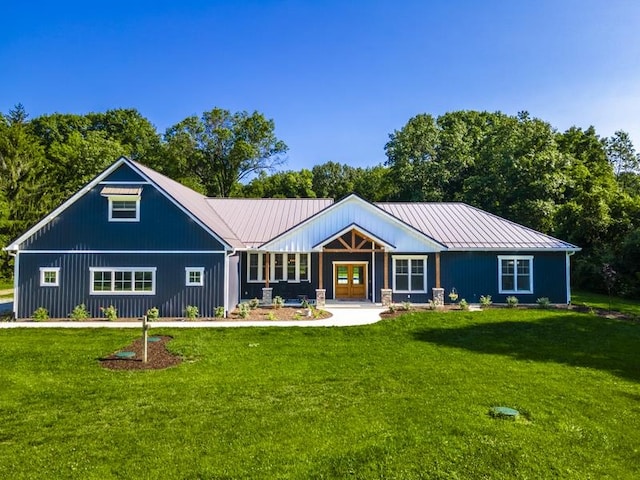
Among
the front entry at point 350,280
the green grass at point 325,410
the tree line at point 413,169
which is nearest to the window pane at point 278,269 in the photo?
the front entry at point 350,280

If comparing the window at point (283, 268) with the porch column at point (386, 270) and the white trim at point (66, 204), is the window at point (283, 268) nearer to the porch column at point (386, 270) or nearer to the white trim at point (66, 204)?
the porch column at point (386, 270)

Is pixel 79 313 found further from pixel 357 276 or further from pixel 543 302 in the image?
pixel 543 302

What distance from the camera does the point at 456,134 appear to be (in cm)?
4219

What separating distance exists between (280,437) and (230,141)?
4657 cm

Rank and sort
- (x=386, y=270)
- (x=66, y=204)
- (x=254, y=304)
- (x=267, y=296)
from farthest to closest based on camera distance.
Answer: (x=267, y=296)
(x=386, y=270)
(x=254, y=304)
(x=66, y=204)

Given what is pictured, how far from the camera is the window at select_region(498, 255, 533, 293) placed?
Result: 67.1 feet

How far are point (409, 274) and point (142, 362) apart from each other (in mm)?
13654

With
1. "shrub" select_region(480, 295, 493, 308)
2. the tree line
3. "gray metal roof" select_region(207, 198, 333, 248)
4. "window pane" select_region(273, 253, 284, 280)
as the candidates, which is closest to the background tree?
the tree line

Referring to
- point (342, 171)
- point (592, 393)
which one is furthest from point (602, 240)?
point (342, 171)

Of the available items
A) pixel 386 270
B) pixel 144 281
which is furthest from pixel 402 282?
pixel 144 281

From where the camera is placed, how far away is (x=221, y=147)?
162 ft

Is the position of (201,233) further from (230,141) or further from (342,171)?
(342,171)

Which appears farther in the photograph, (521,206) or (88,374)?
(521,206)

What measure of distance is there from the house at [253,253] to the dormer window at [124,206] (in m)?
0.04
